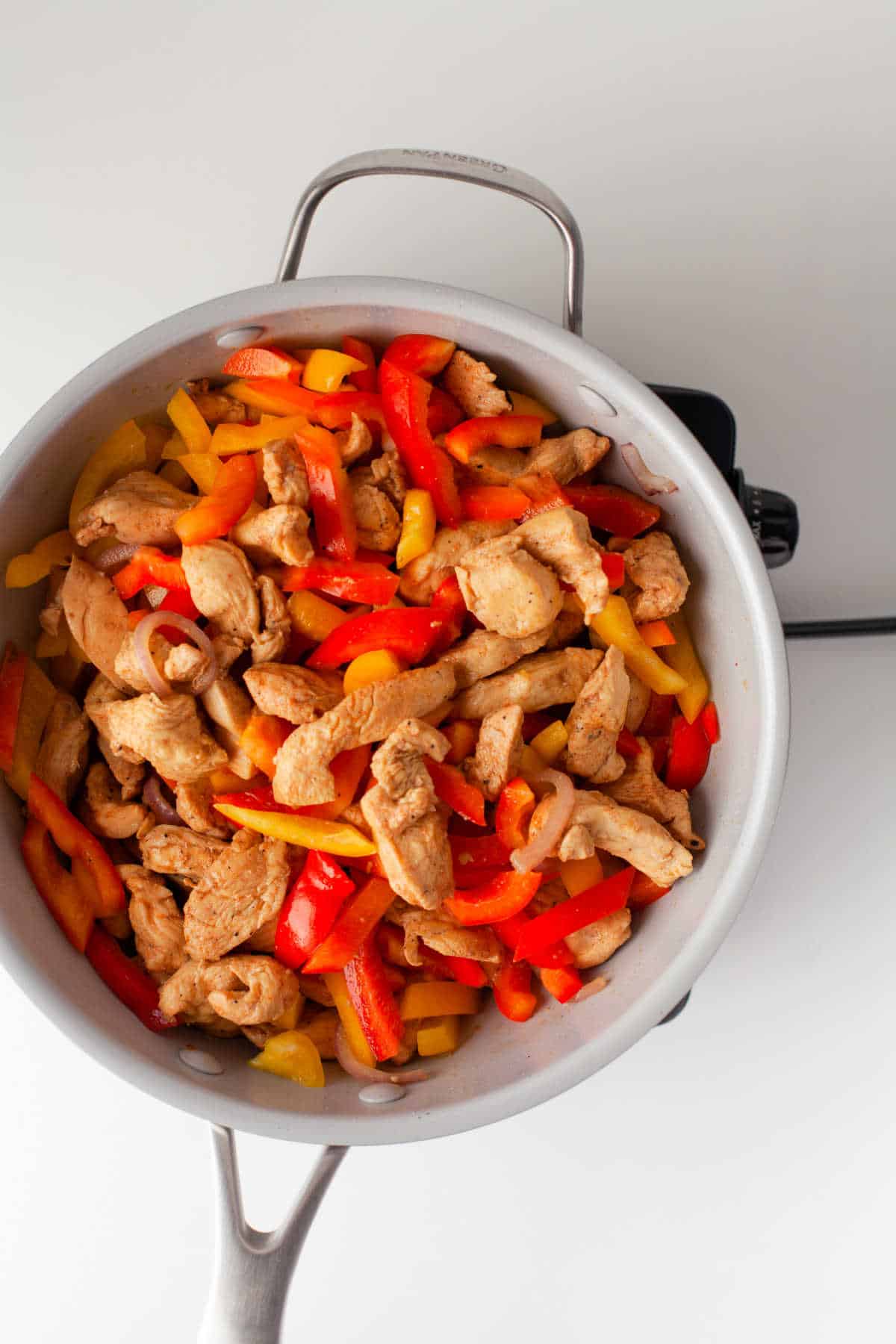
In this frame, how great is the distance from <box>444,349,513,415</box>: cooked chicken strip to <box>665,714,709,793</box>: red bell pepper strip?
0.59 metres

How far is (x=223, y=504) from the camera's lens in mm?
1623

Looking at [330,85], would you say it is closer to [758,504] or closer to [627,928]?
[758,504]

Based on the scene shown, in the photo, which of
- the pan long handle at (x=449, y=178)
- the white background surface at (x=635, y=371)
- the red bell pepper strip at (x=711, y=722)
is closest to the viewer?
the pan long handle at (x=449, y=178)

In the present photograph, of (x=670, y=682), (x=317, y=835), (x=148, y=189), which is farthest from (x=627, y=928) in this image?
(x=148, y=189)

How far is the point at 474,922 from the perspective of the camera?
1629mm

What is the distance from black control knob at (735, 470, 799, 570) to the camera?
1.79 metres

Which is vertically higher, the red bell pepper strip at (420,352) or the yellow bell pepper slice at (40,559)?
the red bell pepper strip at (420,352)

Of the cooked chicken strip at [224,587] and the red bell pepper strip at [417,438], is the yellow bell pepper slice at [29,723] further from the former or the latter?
the red bell pepper strip at [417,438]

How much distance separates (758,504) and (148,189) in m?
1.30

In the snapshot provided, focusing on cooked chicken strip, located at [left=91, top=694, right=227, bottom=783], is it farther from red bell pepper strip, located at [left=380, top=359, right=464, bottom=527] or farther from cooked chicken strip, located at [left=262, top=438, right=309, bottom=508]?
red bell pepper strip, located at [left=380, top=359, right=464, bottom=527]

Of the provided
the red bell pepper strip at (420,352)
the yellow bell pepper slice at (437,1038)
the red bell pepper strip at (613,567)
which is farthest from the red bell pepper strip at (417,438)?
the yellow bell pepper slice at (437,1038)

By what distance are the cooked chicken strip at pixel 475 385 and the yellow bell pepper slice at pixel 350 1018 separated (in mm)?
911

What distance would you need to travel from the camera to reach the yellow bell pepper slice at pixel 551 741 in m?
1.67

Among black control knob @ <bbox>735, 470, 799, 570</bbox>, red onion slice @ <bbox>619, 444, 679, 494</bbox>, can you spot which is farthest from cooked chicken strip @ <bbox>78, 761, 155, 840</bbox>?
black control knob @ <bbox>735, 470, 799, 570</bbox>
